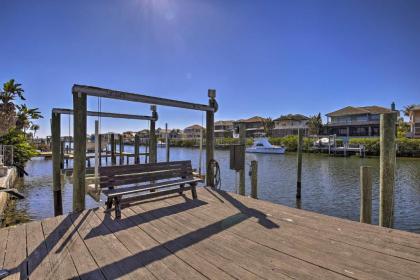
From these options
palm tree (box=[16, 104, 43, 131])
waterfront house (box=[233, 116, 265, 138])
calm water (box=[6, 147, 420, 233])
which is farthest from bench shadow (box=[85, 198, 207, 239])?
waterfront house (box=[233, 116, 265, 138])

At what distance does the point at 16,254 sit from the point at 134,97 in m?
3.52

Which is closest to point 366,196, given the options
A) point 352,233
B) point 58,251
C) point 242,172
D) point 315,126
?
point 352,233

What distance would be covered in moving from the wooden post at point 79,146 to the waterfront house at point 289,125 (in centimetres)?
6796

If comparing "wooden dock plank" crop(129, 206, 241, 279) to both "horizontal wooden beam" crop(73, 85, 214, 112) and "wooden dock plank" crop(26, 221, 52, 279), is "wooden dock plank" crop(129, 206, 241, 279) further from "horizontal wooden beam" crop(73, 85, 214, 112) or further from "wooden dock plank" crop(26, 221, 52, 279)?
"horizontal wooden beam" crop(73, 85, 214, 112)

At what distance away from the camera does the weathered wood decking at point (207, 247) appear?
2.75m

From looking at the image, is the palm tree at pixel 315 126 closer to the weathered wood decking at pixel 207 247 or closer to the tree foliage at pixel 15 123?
the tree foliage at pixel 15 123

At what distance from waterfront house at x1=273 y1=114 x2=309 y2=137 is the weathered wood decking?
67391 millimetres

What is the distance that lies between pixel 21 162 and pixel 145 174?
708 inches

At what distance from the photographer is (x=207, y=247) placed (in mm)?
3377

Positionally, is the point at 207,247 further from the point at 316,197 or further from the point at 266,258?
the point at 316,197

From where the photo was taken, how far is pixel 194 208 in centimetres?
524

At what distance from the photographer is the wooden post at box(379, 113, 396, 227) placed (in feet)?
15.8

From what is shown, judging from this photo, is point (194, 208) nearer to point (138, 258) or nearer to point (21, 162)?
point (138, 258)

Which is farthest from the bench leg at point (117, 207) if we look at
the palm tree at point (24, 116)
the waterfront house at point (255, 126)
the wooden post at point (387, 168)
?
the waterfront house at point (255, 126)
